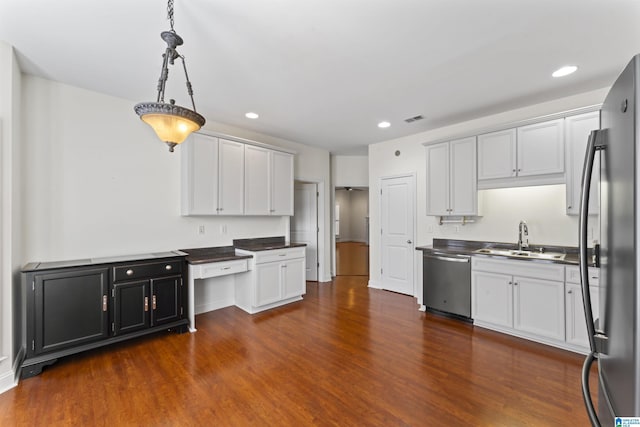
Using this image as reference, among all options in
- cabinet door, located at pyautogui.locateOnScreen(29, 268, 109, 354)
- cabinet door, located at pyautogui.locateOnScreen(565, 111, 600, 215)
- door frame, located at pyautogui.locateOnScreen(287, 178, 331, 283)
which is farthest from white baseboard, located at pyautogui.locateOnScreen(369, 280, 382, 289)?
cabinet door, located at pyautogui.locateOnScreen(29, 268, 109, 354)

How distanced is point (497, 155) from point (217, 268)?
376 cm

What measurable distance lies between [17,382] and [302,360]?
2.31 metres

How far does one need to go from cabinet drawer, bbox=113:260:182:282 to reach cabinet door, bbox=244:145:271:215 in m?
1.27

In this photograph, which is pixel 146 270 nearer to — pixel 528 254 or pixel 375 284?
pixel 375 284

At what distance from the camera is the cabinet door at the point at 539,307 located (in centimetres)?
287

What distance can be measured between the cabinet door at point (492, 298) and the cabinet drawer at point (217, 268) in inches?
116

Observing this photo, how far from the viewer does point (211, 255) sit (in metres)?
3.96

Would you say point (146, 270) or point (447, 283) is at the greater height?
point (146, 270)

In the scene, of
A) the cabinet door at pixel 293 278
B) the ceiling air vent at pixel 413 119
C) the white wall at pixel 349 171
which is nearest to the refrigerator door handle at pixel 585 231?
the ceiling air vent at pixel 413 119

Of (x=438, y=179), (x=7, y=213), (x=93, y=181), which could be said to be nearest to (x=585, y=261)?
Answer: (x=438, y=179)

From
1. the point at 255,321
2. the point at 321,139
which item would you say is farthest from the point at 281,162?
the point at 255,321

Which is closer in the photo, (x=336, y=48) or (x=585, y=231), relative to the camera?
(x=585, y=231)

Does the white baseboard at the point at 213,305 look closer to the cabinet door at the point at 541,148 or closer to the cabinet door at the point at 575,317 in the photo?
the cabinet door at the point at 575,317

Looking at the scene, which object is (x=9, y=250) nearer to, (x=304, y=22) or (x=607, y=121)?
(x=304, y=22)
